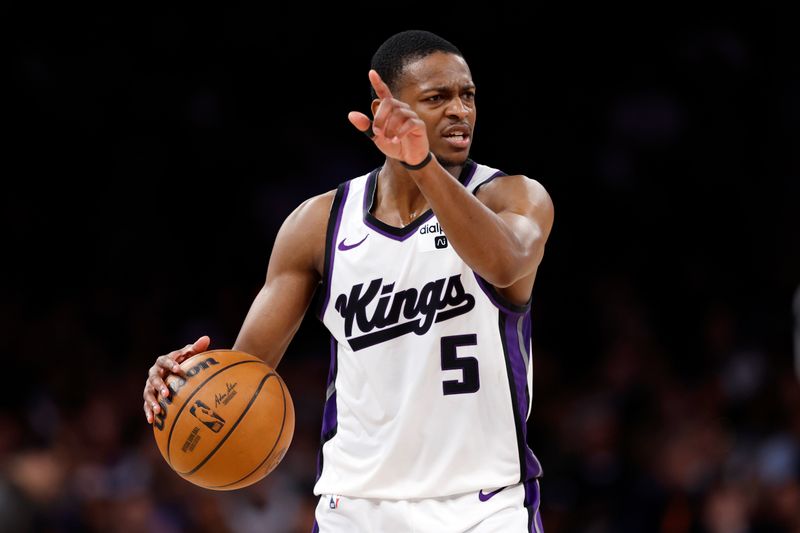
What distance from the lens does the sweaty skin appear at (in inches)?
Result: 134

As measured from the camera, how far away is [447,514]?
3740 millimetres

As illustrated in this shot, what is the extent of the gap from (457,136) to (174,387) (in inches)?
49.5

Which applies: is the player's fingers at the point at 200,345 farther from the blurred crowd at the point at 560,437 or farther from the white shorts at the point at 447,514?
the blurred crowd at the point at 560,437

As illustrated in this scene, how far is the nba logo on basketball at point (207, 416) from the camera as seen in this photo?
375 centimetres

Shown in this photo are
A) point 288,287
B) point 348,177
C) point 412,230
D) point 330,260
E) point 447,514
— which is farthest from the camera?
point 348,177

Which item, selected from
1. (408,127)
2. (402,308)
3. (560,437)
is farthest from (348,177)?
(408,127)

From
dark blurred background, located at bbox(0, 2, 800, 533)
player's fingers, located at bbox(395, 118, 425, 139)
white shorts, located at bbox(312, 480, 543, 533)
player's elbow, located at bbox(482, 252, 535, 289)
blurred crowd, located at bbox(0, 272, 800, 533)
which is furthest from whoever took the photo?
dark blurred background, located at bbox(0, 2, 800, 533)

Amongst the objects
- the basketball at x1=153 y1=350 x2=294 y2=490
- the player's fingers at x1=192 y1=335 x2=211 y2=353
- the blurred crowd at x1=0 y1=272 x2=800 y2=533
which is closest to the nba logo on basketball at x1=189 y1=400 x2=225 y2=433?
the basketball at x1=153 y1=350 x2=294 y2=490

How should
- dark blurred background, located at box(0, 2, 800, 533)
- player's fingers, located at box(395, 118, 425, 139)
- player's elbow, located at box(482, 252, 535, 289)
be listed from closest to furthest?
player's fingers, located at box(395, 118, 425, 139) < player's elbow, located at box(482, 252, 535, 289) < dark blurred background, located at box(0, 2, 800, 533)

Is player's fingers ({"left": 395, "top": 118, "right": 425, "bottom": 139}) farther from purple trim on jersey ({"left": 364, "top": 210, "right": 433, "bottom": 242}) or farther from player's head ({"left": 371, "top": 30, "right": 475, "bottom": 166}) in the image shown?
purple trim on jersey ({"left": 364, "top": 210, "right": 433, "bottom": 242})

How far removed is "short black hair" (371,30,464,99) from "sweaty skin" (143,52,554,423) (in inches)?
1.2

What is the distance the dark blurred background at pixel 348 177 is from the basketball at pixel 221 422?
14.3 feet

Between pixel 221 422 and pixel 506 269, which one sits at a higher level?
pixel 506 269

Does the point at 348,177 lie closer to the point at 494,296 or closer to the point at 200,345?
the point at 200,345
